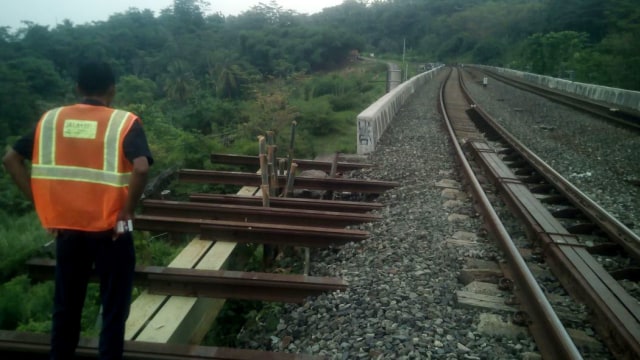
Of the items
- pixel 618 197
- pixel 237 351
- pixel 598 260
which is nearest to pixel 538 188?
pixel 618 197

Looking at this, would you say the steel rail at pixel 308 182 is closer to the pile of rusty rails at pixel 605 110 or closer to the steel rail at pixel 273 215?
the steel rail at pixel 273 215

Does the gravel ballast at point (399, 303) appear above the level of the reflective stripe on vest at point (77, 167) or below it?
below

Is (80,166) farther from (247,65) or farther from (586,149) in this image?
(247,65)

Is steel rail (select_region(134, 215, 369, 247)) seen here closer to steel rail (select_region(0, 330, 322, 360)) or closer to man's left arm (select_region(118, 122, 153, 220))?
steel rail (select_region(0, 330, 322, 360))

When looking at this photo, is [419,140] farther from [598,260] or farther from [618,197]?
[598,260]

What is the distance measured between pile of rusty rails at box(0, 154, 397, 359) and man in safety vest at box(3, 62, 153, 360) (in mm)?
703

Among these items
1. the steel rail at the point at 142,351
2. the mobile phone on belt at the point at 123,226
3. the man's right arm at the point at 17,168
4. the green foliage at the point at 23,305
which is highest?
the man's right arm at the point at 17,168

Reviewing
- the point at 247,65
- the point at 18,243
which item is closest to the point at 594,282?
the point at 18,243

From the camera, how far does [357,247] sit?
201 inches

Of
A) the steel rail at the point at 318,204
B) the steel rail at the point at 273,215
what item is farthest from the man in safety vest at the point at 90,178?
the steel rail at the point at 318,204

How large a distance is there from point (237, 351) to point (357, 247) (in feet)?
7.40

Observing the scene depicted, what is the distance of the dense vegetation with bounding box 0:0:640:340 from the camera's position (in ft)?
45.4

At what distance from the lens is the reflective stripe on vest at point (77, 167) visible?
2502 mm

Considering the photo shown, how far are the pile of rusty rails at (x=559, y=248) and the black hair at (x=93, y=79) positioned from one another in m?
3.05
